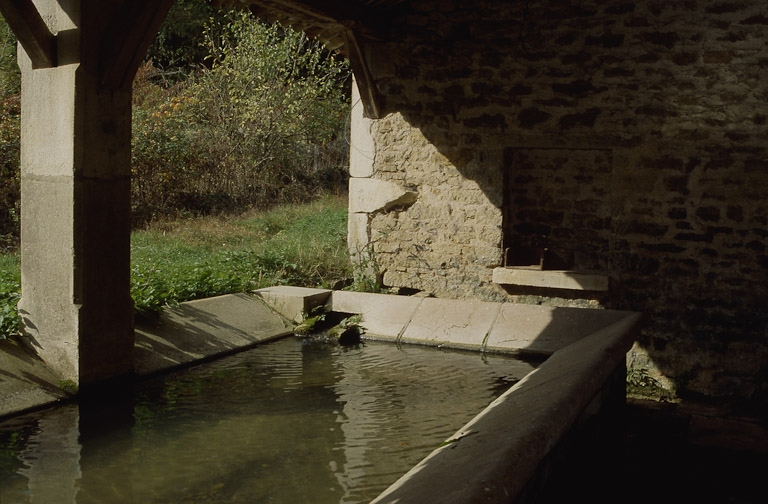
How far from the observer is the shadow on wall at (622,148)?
592cm

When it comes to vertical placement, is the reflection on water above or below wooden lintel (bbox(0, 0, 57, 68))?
below

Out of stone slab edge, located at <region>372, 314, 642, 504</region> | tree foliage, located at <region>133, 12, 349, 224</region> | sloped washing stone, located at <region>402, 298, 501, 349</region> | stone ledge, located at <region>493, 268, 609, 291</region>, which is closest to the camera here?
stone slab edge, located at <region>372, 314, 642, 504</region>

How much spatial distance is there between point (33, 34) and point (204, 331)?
216 centimetres

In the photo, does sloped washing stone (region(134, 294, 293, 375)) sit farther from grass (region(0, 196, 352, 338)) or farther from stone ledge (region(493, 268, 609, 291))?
stone ledge (region(493, 268, 609, 291))

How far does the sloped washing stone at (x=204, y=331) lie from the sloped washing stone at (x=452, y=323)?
99 cm

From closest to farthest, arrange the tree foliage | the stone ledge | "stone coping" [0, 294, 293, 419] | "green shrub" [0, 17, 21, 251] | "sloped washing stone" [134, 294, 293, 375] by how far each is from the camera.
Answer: "stone coping" [0, 294, 293, 419] → "sloped washing stone" [134, 294, 293, 375] → the stone ledge → "green shrub" [0, 17, 21, 251] → the tree foliage

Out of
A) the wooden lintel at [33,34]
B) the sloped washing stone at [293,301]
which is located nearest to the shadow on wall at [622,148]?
the sloped washing stone at [293,301]

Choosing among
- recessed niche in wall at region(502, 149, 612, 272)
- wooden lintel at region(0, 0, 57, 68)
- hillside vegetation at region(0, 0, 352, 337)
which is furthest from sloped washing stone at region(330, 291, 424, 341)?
wooden lintel at region(0, 0, 57, 68)

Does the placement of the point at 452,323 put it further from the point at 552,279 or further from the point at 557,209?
the point at 557,209

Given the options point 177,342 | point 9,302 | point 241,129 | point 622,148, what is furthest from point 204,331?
point 241,129

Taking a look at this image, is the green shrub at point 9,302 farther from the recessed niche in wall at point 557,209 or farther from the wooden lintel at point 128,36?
the recessed niche in wall at point 557,209

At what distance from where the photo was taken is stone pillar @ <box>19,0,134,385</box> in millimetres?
4125

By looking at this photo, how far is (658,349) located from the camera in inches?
244

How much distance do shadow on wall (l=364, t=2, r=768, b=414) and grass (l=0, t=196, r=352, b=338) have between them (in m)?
1.21
